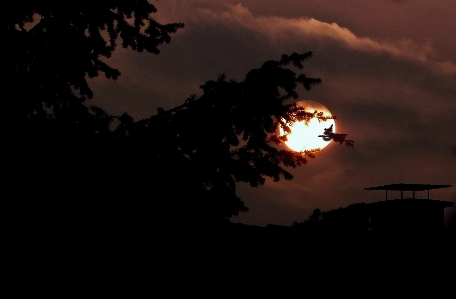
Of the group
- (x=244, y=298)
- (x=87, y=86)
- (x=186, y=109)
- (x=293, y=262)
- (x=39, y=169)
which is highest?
(x=87, y=86)

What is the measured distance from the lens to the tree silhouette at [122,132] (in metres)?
4.20

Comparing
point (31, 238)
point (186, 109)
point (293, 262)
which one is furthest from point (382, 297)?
point (31, 238)

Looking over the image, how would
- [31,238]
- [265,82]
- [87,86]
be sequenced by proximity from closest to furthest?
[31,238] → [265,82] → [87,86]

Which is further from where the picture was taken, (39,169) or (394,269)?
(394,269)

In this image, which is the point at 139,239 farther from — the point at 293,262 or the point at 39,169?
the point at 293,262

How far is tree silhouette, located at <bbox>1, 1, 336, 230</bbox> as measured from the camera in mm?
4195

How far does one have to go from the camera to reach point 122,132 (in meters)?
5.26

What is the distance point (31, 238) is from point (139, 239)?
755mm

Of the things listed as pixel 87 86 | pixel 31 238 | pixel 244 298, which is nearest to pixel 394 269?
pixel 244 298

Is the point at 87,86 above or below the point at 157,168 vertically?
above

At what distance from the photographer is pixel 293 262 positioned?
15.0 feet

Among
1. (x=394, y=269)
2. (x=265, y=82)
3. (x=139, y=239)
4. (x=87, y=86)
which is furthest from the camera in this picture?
(x=87, y=86)

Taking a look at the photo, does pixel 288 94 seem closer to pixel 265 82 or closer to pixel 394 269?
pixel 265 82

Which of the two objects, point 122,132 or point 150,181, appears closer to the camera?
point 150,181
